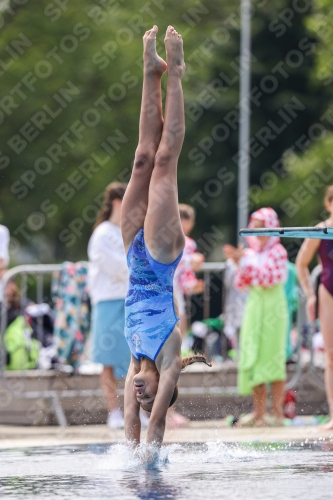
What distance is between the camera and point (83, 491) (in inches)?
214

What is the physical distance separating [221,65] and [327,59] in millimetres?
6029

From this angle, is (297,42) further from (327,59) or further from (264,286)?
(264,286)

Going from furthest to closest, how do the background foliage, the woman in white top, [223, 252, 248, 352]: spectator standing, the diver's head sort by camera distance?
→ the background foliage
[223, 252, 248, 352]: spectator standing
the woman in white top
the diver's head

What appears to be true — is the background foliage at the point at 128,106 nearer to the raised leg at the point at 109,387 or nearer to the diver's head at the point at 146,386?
the raised leg at the point at 109,387

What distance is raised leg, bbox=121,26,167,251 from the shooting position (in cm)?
700

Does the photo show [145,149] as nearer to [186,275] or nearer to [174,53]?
[174,53]

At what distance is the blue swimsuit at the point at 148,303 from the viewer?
263 inches

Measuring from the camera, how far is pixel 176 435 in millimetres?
9797

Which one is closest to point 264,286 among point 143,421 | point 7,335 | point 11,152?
point 143,421

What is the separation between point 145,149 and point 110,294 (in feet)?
13.3

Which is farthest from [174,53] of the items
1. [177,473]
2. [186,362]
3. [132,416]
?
[177,473]

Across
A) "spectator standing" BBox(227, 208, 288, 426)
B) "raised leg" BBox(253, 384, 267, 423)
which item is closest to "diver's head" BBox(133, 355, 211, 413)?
"raised leg" BBox(253, 384, 267, 423)

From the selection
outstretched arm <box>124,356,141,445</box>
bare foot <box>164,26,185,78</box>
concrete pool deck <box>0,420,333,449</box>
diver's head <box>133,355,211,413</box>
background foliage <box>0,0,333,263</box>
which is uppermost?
background foliage <box>0,0,333,263</box>

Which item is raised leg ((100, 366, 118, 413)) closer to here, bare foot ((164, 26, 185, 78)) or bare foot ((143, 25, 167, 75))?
bare foot ((143, 25, 167, 75))
